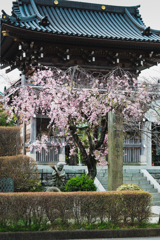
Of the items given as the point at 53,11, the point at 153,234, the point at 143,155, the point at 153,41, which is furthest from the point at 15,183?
the point at 53,11

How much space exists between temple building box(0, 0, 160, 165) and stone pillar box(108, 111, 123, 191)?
542cm

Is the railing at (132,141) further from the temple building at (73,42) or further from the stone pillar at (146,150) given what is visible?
the stone pillar at (146,150)

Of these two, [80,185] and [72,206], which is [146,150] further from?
[72,206]

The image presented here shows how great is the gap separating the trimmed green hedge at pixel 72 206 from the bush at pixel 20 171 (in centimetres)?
332

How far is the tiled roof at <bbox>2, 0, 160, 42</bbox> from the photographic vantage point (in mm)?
21234

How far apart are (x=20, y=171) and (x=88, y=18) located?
43.2 ft

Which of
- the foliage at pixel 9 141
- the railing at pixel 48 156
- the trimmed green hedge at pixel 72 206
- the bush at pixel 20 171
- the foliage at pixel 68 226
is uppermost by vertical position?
the foliage at pixel 9 141

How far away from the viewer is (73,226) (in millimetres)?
10062

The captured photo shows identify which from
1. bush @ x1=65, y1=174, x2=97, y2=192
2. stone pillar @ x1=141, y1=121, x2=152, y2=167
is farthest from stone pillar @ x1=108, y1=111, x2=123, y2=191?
stone pillar @ x1=141, y1=121, x2=152, y2=167

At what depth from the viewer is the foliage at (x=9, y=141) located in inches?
614

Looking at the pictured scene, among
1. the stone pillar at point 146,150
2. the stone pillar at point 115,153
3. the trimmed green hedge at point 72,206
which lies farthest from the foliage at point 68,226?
the stone pillar at point 146,150

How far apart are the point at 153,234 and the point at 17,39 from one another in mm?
11756

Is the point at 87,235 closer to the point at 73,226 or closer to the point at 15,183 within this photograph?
the point at 73,226

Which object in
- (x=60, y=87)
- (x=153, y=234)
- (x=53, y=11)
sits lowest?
(x=153, y=234)
